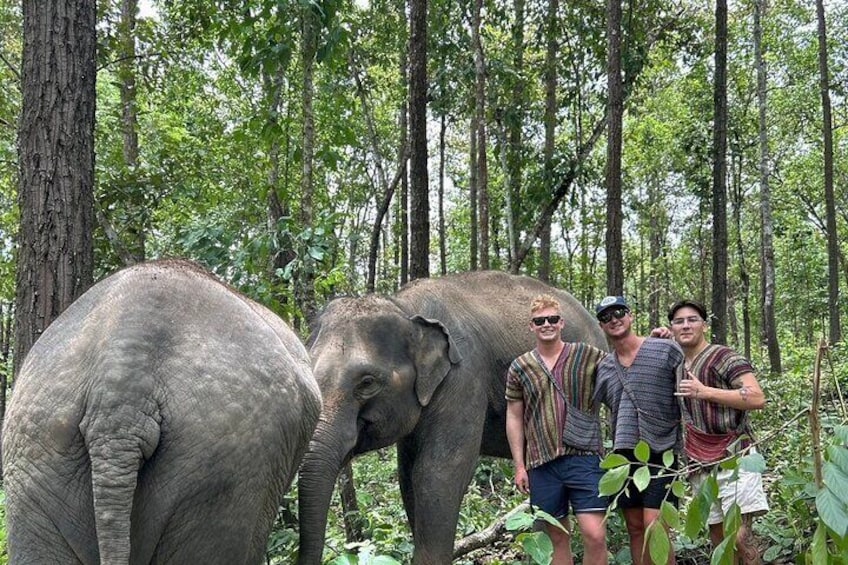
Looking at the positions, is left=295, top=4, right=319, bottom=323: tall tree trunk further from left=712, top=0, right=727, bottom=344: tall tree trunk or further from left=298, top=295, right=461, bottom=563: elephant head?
left=712, top=0, right=727, bottom=344: tall tree trunk

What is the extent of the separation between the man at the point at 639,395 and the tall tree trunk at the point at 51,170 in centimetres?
279

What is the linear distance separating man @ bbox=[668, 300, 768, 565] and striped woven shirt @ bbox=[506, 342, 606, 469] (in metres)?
0.51

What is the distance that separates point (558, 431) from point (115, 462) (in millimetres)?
2580

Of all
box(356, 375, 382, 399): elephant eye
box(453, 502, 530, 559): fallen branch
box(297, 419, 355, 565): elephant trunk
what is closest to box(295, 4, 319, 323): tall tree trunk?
box(356, 375, 382, 399): elephant eye

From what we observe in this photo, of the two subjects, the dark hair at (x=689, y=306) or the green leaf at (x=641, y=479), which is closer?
the green leaf at (x=641, y=479)

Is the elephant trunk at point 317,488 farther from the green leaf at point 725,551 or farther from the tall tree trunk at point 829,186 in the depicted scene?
the tall tree trunk at point 829,186

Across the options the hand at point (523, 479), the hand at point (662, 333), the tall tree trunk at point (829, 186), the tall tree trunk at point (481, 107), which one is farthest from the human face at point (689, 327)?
the tall tree trunk at point (829, 186)

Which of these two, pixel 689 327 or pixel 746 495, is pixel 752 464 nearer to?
pixel 689 327

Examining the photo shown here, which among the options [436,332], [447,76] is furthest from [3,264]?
[436,332]

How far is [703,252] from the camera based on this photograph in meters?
24.7

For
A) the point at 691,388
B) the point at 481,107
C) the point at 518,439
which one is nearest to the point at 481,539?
the point at 518,439

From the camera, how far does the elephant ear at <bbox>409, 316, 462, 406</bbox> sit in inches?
189

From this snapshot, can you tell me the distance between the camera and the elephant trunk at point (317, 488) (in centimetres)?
382

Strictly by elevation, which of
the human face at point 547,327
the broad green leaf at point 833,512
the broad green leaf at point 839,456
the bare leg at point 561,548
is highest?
the human face at point 547,327
